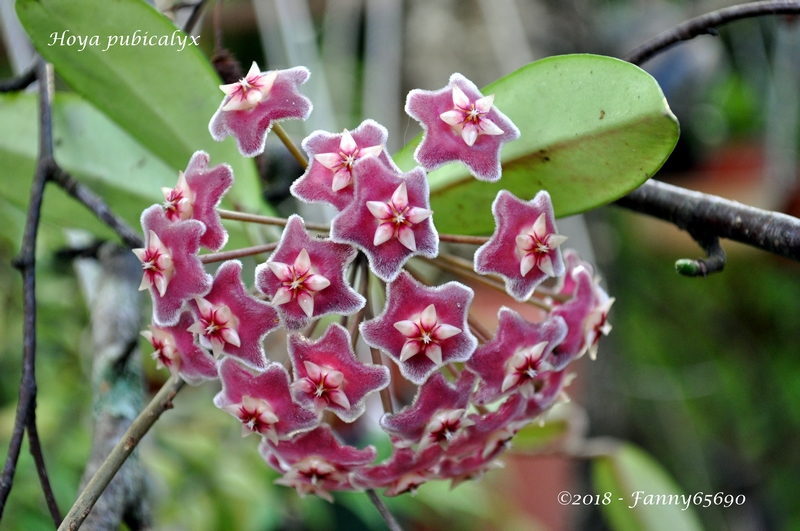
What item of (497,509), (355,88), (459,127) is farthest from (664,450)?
(459,127)

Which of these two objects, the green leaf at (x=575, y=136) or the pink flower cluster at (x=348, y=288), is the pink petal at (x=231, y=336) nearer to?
the pink flower cluster at (x=348, y=288)

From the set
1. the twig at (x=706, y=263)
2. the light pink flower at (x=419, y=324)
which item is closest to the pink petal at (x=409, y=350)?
the light pink flower at (x=419, y=324)

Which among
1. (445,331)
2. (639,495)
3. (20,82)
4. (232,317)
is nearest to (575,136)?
(445,331)

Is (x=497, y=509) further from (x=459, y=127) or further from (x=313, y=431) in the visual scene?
(x=459, y=127)

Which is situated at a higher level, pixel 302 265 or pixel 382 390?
pixel 302 265

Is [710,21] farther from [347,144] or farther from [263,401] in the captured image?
[263,401]

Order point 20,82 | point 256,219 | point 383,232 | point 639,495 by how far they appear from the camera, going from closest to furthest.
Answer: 1. point 383,232
2. point 256,219
3. point 20,82
4. point 639,495

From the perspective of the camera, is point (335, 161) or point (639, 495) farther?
point (639, 495)

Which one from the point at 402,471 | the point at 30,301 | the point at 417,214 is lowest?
the point at 402,471
